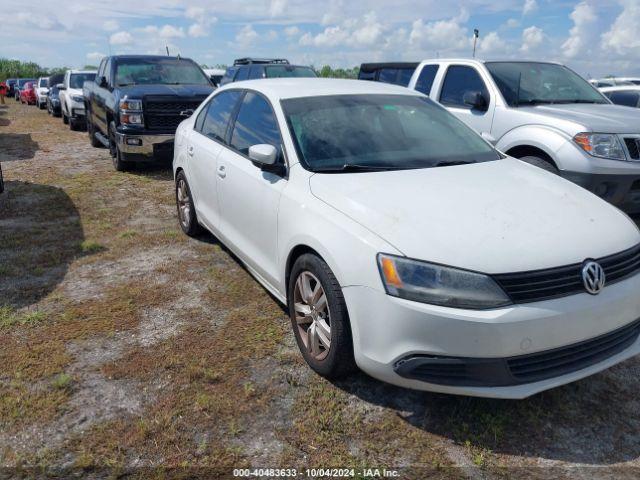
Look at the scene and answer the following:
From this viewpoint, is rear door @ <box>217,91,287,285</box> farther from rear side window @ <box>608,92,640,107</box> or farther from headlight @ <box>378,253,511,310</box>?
rear side window @ <box>608,92,640,107</box>

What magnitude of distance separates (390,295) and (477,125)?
4497mm

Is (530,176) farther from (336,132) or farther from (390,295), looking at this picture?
(390,295)

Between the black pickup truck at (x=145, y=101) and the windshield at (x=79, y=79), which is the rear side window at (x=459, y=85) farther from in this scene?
the windshield at (x=79, y=79)

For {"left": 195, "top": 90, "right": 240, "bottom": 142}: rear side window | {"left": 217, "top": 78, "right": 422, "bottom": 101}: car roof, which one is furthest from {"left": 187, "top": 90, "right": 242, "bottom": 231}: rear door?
{"left": 217, "top": 78, "right": 422, "bottom": 101}: car roof

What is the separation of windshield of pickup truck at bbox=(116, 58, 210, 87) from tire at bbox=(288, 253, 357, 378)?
24.6 feet

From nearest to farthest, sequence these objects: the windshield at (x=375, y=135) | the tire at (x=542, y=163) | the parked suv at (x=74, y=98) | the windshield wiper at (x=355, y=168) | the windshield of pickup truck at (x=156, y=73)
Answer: the windshield wiper at (x=355, y=168) < the windshield at (x=375, y=135) < the tire at (x=542, y=163) < the windshield of pickup truck at (x=156, y=73) < the parked suv at (x=74, y=98)

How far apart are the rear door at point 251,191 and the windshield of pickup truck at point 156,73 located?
5.90 m

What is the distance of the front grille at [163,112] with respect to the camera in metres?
8.47

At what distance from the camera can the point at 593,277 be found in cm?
258

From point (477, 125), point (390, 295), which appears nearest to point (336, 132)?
point (390, 295)

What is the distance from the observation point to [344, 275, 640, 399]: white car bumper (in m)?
2.43

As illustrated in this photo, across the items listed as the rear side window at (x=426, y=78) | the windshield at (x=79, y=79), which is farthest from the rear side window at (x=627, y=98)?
the windshield at (x=79, y=79)

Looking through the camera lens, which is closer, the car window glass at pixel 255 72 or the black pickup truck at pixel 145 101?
the black pickup truck at pixel 145 101

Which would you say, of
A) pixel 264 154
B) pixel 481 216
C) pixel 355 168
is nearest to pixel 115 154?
pixel 264 154
